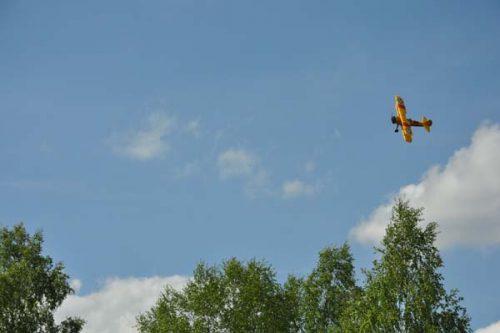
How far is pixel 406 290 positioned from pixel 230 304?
20698 mm

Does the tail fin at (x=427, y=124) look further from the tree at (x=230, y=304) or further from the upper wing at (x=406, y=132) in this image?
the tree at (x=230, y=304)

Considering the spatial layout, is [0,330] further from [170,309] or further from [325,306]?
[325,306]

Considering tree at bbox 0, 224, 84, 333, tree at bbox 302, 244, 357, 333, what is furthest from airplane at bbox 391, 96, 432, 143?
tree at bbox 0, 224, 84, 333

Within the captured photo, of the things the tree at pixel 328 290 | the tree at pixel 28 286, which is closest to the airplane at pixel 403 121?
the tree at pixel 328 290

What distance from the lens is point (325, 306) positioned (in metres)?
62.3

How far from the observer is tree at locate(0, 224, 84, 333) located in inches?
2028

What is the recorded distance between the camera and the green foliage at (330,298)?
39.4 metres

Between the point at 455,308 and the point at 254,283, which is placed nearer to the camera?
the point at 455,308

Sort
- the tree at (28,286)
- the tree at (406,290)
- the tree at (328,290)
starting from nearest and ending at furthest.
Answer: the tree at (406,290), the tree at (28,286), the tree at (328,290)

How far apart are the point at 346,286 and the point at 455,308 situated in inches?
976

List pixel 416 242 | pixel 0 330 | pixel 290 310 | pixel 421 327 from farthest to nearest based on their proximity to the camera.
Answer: pixel 290 310 → pixel 0 330 → pixel 416 242 → pixel 421 327

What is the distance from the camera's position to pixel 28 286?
52.9 metres

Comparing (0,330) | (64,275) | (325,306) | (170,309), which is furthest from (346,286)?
(0,330)

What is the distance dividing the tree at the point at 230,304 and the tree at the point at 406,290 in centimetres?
1431
